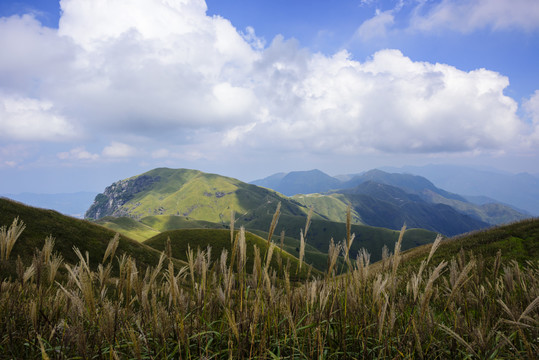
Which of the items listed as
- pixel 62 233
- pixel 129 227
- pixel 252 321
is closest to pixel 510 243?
pixel 252 321

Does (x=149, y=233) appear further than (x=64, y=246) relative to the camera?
Yes

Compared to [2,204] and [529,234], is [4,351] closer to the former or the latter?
[529,234]

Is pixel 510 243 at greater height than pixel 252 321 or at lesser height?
lesser

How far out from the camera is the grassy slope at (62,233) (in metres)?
28.6

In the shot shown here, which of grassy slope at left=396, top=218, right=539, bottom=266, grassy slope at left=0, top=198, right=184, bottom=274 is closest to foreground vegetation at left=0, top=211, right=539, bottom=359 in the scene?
grassy slope at left=396, top=218, right=539, bottom=266

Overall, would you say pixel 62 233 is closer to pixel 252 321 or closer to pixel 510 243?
pixel 252 321

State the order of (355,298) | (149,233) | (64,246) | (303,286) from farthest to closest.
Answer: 1. (149,233)
2. (64,246)
3. (303,286)
4. (355,298)

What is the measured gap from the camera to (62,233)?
108 feet

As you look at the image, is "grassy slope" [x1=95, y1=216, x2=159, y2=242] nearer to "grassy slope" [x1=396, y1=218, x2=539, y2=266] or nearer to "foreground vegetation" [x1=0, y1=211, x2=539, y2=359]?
"grassy slope" [x1=396, y1=218, x2=539, y2=266]

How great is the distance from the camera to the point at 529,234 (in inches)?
689

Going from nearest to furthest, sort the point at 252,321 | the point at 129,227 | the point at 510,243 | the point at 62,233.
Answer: the point at 252,321 → the point at 510,243 → the point at 62,233 → the point at 129,227

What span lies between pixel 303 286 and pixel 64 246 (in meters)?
36.1

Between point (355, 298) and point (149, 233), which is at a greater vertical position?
point (355, 298)

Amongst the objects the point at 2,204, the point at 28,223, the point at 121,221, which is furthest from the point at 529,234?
the point at 121,221
